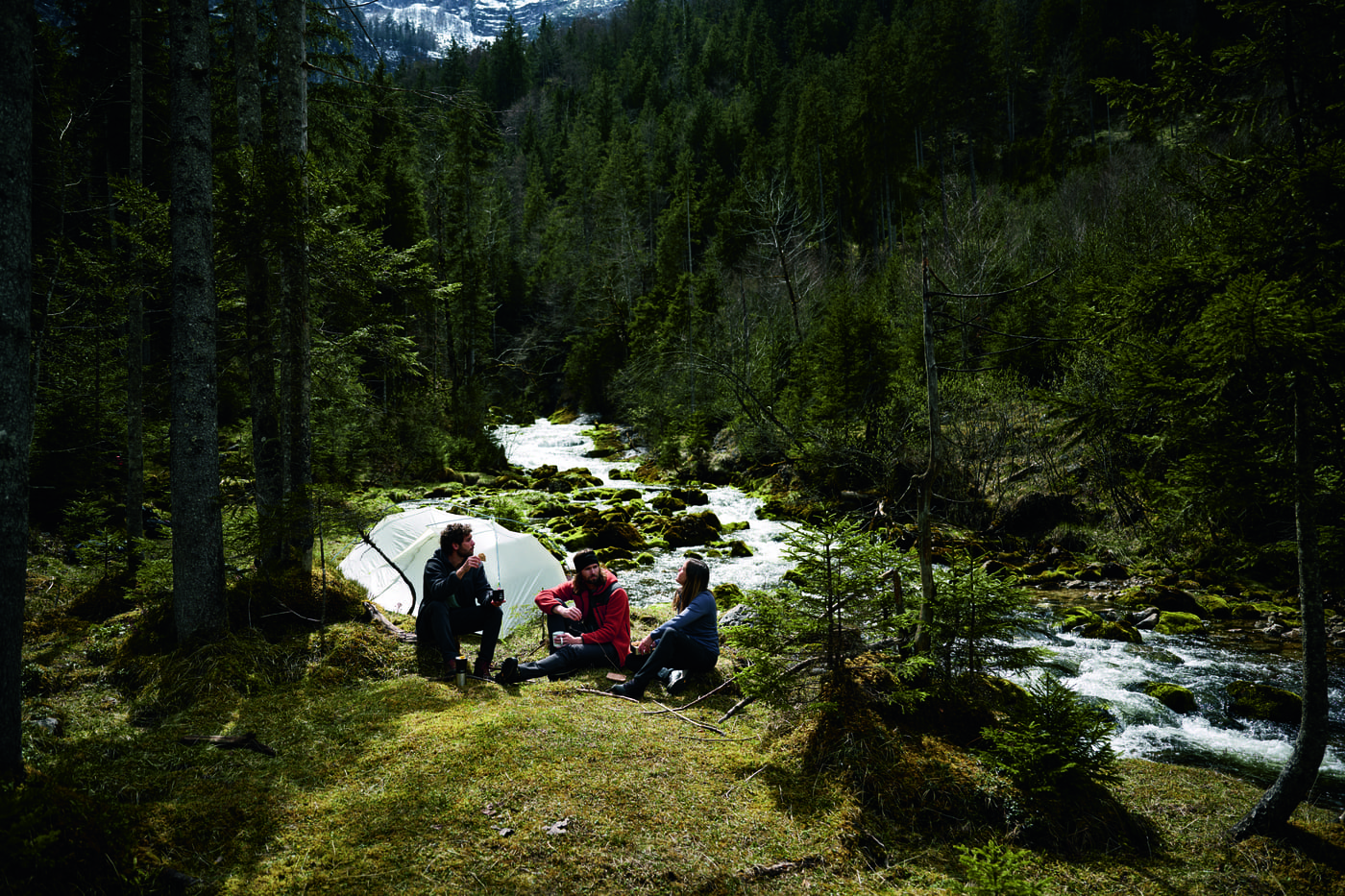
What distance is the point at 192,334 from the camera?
521 centimetres

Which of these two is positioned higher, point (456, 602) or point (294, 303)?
point (294, 303)

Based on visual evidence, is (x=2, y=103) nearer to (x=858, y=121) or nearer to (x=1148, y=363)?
(x=1148, y=363)

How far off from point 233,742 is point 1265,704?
34.7ft

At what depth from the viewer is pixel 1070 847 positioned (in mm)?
3697

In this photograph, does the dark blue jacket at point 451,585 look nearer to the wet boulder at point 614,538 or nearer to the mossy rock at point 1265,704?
the wet boulder at point 614,538

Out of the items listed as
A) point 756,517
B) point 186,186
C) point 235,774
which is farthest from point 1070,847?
point 756,517

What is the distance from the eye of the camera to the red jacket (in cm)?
640

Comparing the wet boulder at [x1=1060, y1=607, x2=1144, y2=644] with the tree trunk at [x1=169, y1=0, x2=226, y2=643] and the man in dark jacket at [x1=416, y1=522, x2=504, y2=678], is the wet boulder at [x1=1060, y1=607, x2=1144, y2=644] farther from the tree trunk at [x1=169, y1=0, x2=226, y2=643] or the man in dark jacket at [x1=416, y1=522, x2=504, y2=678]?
the tree trunk at [x1=169, y1=0, x2=226, y2=643]

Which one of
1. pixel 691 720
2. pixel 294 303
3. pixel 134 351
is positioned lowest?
pixel 691 720

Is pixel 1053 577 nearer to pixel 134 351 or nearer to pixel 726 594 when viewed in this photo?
pixel 726 594

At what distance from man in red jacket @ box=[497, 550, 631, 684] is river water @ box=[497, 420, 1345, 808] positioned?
75.8 inches

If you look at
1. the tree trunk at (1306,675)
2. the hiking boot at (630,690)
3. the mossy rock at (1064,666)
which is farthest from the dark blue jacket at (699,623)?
the mossy rock at (1064,666)

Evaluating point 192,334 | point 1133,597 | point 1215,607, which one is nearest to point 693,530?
point 1133,597

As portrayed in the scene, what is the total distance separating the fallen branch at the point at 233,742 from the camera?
13.4ft
